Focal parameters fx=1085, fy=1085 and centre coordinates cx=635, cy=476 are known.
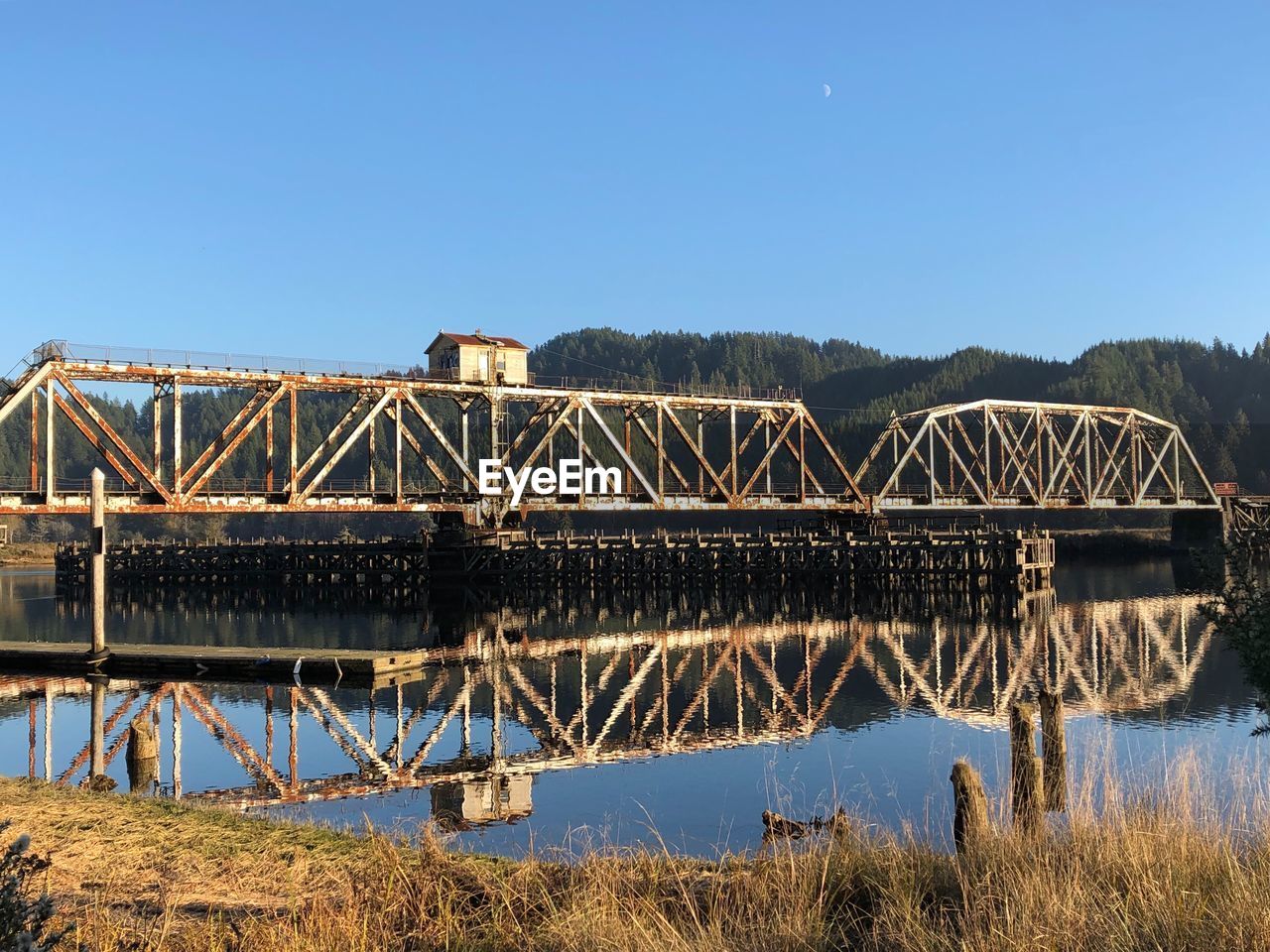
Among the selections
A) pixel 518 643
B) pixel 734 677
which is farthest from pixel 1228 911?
pixel 518 643

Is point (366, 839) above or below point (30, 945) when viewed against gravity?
below

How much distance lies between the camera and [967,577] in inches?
2817

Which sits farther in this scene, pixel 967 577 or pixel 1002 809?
pixel 967 577

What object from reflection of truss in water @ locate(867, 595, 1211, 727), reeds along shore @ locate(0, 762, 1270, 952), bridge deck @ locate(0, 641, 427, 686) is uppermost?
reeds along shore @ locate(0, 762, 1270, 952)

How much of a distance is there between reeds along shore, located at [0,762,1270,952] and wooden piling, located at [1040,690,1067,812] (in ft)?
5.22

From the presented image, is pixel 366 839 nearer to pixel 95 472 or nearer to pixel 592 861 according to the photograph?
pixel 592 861

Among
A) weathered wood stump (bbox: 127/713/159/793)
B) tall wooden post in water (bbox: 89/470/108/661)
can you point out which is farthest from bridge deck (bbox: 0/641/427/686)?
weathered wood stump (bbox: 127/713/159/793)

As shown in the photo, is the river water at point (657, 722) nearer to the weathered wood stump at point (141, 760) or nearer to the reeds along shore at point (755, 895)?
the weathered wood stump at point (141, 760)

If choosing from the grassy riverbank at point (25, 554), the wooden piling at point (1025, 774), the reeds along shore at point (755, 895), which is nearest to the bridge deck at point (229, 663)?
the reeds along shore at point (755, 895)

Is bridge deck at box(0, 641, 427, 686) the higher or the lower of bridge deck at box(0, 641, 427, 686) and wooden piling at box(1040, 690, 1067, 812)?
the lower

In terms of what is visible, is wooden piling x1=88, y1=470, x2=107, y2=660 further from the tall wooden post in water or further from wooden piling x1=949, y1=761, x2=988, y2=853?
wooden piling x1=949, y1=761, x2=988, y2=853

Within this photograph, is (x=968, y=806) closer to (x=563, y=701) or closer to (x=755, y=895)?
(x=755, y=895)

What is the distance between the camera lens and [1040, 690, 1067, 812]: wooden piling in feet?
51.2

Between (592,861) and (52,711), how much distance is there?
25796 mm
